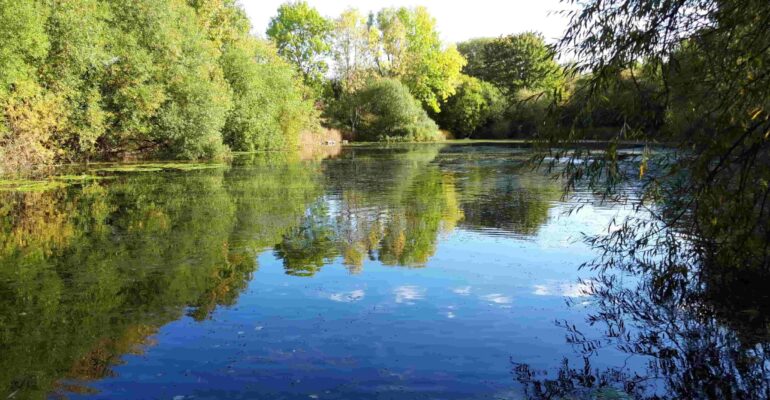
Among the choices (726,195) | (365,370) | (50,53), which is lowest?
(365,370)

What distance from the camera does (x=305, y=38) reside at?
63.6 metres

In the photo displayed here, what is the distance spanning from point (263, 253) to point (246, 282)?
187 centimetres

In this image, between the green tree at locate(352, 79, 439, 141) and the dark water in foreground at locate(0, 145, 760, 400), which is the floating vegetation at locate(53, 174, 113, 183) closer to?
the dark water in foreground at locate(0, 145, 760, 400)

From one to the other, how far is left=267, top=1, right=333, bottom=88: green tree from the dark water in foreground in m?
50.7

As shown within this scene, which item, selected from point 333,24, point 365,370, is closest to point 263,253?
point 365,370

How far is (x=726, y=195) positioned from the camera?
5.25 meters

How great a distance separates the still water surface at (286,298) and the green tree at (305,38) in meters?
50.7

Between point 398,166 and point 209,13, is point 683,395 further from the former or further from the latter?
point 209,13

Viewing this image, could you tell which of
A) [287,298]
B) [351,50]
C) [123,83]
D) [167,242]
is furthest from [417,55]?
[287,298]

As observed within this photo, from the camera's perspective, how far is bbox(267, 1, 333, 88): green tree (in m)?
63.2

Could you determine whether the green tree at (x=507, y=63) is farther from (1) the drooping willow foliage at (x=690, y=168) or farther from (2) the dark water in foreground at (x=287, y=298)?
(1) the drooping willow foliage at (x=690, y=168)

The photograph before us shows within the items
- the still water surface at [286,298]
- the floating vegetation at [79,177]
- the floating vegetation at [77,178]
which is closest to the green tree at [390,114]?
the floating vegetation at [77,178]

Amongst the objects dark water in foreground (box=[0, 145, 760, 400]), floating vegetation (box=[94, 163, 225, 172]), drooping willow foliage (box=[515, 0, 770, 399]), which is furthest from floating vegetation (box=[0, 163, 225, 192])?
drooping willow foliage (box=[515, 0, 770, 399])

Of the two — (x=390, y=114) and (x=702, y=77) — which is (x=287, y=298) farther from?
(x=390, y=114)
